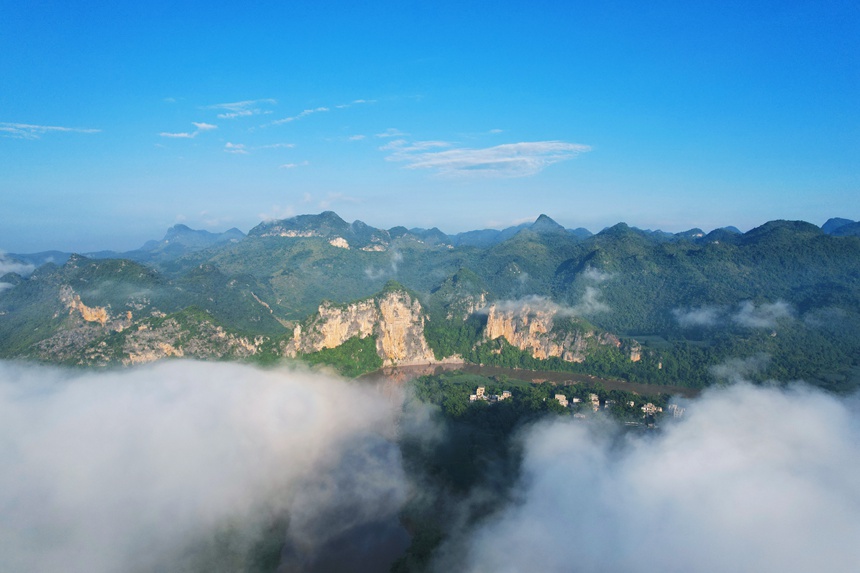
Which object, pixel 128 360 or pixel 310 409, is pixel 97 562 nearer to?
pixel 310 409

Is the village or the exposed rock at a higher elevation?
the exposed rock

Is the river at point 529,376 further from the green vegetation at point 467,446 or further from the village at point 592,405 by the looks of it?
the village at point 592,405

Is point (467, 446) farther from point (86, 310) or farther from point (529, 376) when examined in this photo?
point (86, 310)

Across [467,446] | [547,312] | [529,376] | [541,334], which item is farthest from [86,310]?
[547,312]

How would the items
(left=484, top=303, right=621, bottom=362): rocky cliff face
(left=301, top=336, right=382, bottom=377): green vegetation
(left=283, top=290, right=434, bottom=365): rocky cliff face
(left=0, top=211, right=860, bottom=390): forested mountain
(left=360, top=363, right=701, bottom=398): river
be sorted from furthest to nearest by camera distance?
(left=484, top=303, right=621, bottom=362): rocky cliff face < (left=283, top=290, right=434, bottom=365): rocky cliff face < (left=301, top=336, right=382, bottom=377): green vegetation < (left=0, top=211, right=860, bottom=390): forested mountain < (left=360, top=363, right=701, bottom=398): river

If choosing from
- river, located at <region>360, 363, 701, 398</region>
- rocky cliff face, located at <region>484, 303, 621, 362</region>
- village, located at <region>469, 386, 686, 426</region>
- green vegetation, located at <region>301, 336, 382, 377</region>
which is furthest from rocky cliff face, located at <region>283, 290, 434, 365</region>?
village, located at <region>469, 386, 686, 426</region>

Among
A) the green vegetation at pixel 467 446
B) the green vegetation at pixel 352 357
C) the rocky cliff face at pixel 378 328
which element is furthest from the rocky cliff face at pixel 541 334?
the green vegetation at pixel 352 357

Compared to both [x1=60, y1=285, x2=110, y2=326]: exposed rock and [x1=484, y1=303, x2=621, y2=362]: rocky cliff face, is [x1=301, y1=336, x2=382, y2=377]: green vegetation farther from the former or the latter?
[x1=60, y1=285, x2=110, y2=326]: exposed rock
